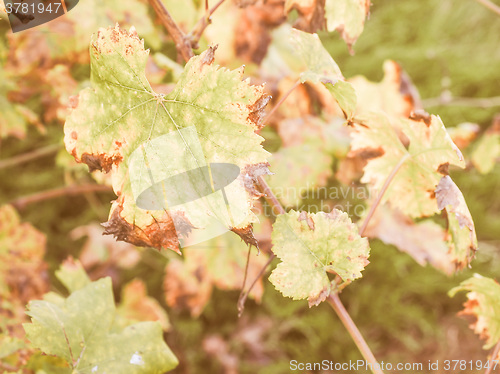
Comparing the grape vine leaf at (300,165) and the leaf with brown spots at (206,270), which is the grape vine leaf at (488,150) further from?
the leaf with brown spots at (206,270)

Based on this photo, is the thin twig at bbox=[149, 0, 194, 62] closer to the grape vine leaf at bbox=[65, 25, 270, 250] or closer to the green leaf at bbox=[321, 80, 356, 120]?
the grape vine leaf at bbox=[65, 25, 270, 250]

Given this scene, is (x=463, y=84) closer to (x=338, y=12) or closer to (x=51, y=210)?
(x=338, y=12)

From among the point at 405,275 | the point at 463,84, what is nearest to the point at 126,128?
the point at 405,275

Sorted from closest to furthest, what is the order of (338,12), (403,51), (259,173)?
1. (259,173)
2. (338,12)
3. (403,51)

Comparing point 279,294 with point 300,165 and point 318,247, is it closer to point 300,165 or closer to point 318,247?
point 300,165

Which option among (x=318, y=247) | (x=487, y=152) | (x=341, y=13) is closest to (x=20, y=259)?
(x=318, y=247)

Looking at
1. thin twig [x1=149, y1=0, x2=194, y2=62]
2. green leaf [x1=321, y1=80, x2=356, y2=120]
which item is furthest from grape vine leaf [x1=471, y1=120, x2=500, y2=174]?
thin twig [x1=149, y1=0, x2=194, y2=62]
